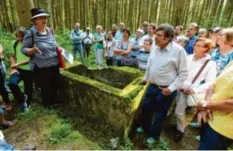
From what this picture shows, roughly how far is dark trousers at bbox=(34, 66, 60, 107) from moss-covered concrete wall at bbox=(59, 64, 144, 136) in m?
0.15

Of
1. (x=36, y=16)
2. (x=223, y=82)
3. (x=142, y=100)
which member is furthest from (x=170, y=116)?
(x=36, y=16)

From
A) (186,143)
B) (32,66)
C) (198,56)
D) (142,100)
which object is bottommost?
(186,143)

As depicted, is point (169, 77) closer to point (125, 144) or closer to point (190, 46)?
→ point (125, 144)

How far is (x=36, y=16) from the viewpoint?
10.1 ft

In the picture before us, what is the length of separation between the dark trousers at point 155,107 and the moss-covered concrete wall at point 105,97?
0.61 feet

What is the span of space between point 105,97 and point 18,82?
1.72 m

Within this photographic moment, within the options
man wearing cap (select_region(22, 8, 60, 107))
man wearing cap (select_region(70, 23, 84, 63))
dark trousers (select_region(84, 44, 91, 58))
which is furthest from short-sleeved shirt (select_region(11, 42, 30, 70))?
dark trousers (select_region(84, 44, 91, 58))

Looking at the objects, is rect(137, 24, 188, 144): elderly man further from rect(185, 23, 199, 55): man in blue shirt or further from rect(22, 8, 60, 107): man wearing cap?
rect(185, 23, 199, 55): man in blue shirt

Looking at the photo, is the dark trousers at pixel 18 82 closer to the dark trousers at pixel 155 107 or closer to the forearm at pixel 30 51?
the forearm at pixel 30 51

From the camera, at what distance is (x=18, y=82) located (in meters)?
3.59

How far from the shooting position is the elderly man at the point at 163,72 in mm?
2527

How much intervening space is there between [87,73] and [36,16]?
5.12ft

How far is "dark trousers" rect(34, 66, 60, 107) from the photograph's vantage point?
136 inches

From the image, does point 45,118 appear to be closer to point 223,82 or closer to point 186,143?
point 186,143
